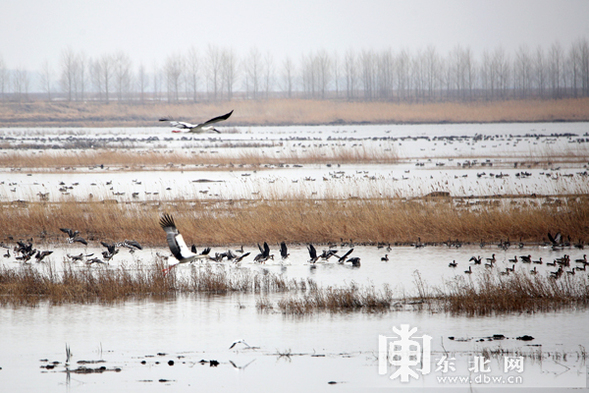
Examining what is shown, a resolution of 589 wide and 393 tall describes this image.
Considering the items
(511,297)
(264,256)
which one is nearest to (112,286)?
(264,256)

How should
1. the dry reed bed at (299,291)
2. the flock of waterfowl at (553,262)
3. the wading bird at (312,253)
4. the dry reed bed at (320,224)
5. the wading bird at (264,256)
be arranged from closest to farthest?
the dry reed bed at (299,291)
the flock of waterfowl at (553,262)
the wading bird at (264,256)
the wading bird at (312,253)
the dry reed bed at (320,224)

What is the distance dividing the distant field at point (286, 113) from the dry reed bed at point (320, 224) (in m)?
68.4

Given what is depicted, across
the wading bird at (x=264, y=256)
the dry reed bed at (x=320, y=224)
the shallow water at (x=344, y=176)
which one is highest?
the shallow water at (x=344, y=176)

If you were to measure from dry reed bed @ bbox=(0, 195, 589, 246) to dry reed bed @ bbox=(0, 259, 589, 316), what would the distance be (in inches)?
160

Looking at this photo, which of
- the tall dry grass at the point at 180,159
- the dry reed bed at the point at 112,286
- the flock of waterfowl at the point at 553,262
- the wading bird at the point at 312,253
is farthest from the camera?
the tall dry grass at the point at 180,159

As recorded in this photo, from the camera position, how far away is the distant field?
8744 centimetres

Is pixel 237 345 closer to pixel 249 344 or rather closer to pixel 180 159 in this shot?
pixel 249 344

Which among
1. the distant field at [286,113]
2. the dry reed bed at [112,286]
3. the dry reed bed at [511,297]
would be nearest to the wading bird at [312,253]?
the dry reed bed at [112,286]

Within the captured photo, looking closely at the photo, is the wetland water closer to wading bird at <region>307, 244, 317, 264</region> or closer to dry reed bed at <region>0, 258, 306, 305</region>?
wading bird at <region>307, 244, 317, 264</region>

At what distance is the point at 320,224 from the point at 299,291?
5.80 meters

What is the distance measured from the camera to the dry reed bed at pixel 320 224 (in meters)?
17.9

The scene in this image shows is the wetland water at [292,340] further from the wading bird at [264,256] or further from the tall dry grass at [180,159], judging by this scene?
the tall dry grass at [180,159]

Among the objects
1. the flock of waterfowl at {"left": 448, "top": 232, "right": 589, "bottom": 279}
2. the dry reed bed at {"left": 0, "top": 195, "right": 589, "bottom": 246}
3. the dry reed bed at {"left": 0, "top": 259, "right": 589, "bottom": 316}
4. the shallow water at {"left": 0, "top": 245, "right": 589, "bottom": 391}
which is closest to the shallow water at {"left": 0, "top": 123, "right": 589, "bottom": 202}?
the dry reed bed at {"left": 0, "top": 195, "right": 589, "bottom": 246}

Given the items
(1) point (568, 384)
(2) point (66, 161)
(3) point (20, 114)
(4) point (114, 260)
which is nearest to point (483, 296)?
(1) point (568, 384)
